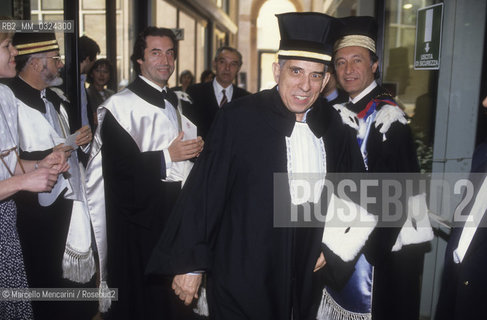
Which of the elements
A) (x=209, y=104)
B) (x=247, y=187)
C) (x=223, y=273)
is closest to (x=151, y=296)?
(x=223, y=273)

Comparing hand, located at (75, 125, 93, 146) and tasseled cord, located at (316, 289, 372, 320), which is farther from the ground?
hand, located at (75, 125, 93, 146)

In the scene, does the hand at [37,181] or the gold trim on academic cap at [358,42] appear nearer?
the hand at [37,181]

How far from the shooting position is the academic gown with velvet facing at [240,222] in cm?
198

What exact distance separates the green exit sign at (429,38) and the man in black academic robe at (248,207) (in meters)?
1.51

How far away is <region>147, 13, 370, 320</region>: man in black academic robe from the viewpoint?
1988 mm

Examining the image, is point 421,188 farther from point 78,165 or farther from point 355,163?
point 78,165

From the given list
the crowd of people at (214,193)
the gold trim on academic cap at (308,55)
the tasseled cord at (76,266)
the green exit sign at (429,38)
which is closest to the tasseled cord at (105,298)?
the crowd of people at (214,193)

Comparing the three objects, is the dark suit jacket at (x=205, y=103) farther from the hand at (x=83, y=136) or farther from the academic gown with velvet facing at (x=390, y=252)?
the academic gown with velvet facing at (x=390, y=252)

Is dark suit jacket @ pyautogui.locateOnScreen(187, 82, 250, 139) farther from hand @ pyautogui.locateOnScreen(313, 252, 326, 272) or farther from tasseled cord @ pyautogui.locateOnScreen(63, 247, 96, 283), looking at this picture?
hand @ pyautogui.locateOnScreen(313, 252, 326, 272)

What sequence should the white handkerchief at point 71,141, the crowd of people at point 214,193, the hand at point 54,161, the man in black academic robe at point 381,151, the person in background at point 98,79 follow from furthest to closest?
the person in background at point 98,79, the white handkerchief at point 71,141, the man in black academic robe at point 381,151, the hand at point 54,161, the crowd of people at point 214,193

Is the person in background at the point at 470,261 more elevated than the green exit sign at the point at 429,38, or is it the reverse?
the green exit sign at the point at 429,38

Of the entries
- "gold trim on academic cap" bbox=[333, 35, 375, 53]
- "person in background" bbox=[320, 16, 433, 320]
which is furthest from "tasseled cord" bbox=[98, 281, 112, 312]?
"gold trim on academic cap" bbox=[333, 35, 375, 53]

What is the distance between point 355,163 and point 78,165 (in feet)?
6.53

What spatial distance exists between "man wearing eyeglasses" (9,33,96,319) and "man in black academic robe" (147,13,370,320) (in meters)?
1.19
